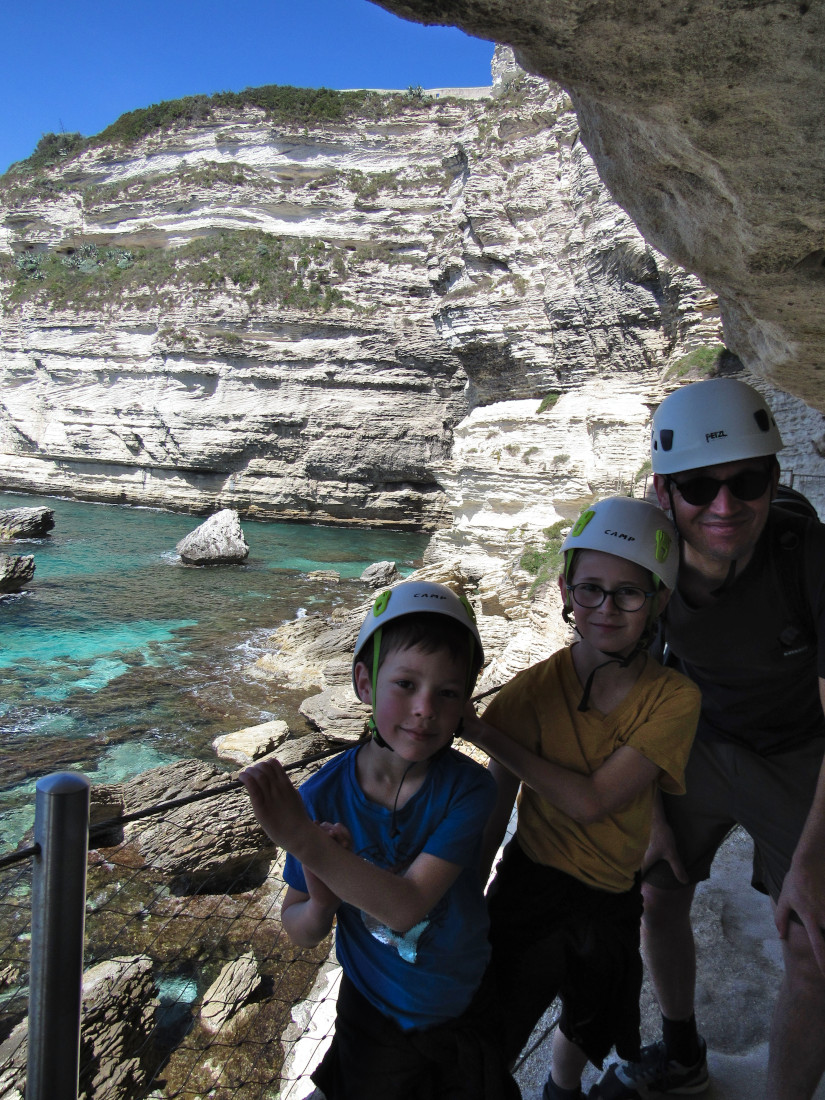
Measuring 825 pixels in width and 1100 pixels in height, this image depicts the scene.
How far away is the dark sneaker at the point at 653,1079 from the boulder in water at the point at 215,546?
21.5 meters

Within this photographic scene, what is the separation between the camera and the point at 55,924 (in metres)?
1.35

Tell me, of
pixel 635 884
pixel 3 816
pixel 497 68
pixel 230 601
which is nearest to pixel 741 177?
pixel 635 884

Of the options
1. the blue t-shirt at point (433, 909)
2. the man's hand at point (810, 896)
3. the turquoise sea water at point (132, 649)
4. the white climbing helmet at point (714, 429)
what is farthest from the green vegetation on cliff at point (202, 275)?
the man's hand at point (810, 896)

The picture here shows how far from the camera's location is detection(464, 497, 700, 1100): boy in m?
1.79

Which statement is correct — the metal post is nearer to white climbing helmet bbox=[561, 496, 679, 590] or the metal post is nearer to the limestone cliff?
white climbing helmet bbox=[561, 496, 679, 590]

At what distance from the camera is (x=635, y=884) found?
6.30 feet

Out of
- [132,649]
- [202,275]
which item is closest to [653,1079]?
[132,649]

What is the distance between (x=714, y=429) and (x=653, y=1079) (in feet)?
6.86

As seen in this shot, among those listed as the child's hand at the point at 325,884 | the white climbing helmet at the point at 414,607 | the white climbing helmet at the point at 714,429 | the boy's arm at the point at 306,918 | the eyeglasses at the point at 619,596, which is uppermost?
the white climbing helmet at the point at 714,429

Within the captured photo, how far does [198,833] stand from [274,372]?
31.1m

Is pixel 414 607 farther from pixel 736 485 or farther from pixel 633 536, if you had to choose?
pixel 736 485

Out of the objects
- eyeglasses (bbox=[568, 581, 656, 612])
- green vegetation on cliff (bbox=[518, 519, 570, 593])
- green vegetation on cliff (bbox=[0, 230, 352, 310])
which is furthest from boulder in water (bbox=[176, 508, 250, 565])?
eyeglasses (bbox=[568, 581, 656, 612])

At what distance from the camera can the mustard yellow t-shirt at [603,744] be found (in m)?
1.75

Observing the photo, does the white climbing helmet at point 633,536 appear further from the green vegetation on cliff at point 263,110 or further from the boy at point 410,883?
the green vegetation on cliff at point 263,110
